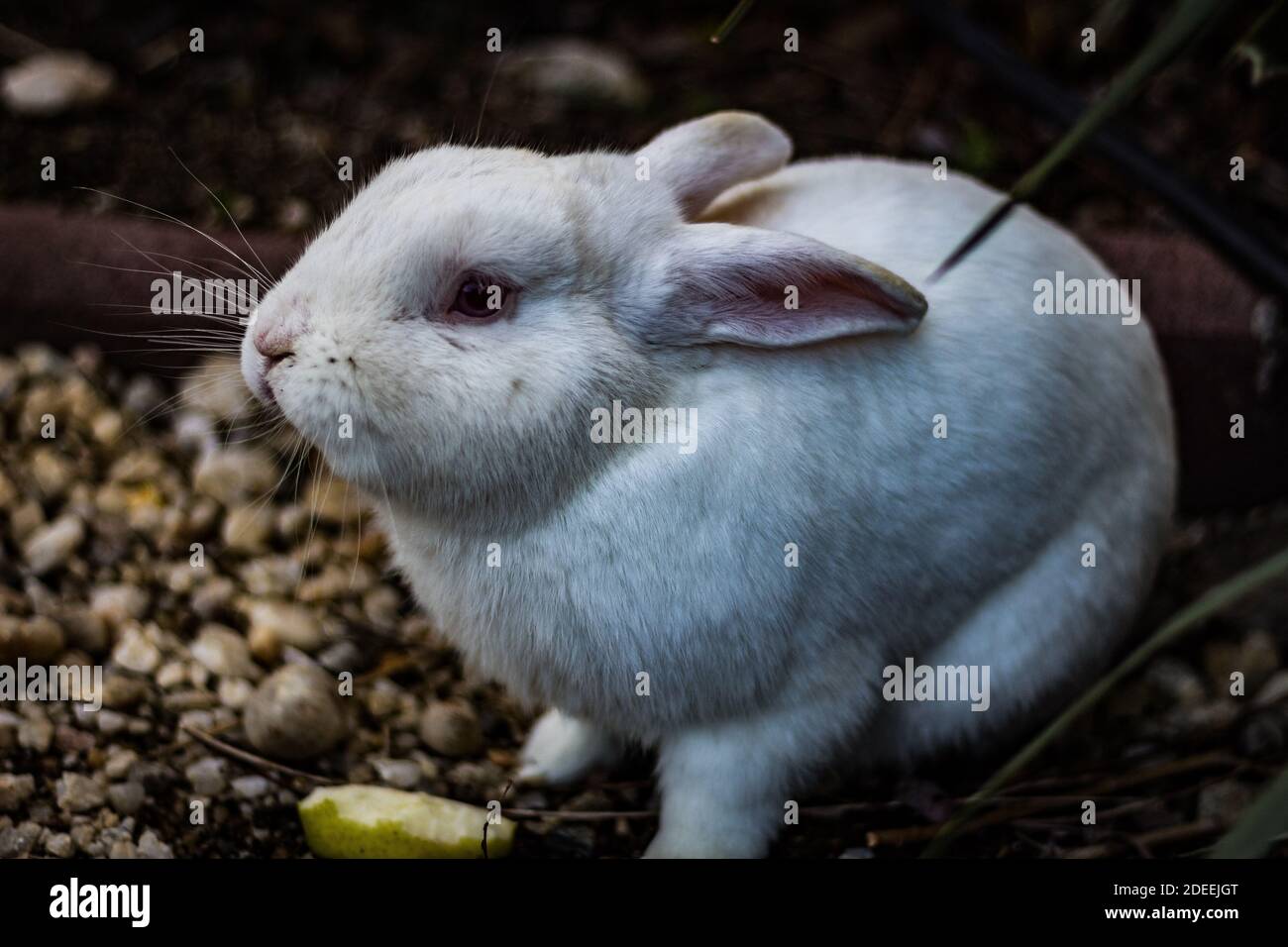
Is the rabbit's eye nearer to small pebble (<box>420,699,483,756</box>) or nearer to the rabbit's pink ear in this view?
the rabbit's pink ear

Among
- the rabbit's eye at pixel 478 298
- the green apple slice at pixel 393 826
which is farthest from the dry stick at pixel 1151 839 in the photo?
the rabbit's eye at pixel 478 298

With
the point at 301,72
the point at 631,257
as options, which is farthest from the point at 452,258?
the point at 301,72

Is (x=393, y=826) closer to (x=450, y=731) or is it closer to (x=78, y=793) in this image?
(x=450, y=731)

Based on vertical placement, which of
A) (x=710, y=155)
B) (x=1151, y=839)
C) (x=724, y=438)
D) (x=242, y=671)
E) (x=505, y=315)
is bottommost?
(x=1151, y=839)

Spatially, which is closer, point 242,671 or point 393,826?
point 393,826

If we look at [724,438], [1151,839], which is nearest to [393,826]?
[724,438]

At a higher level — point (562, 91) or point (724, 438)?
point (562, 91)

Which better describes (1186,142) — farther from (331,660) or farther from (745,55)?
(331,660)
